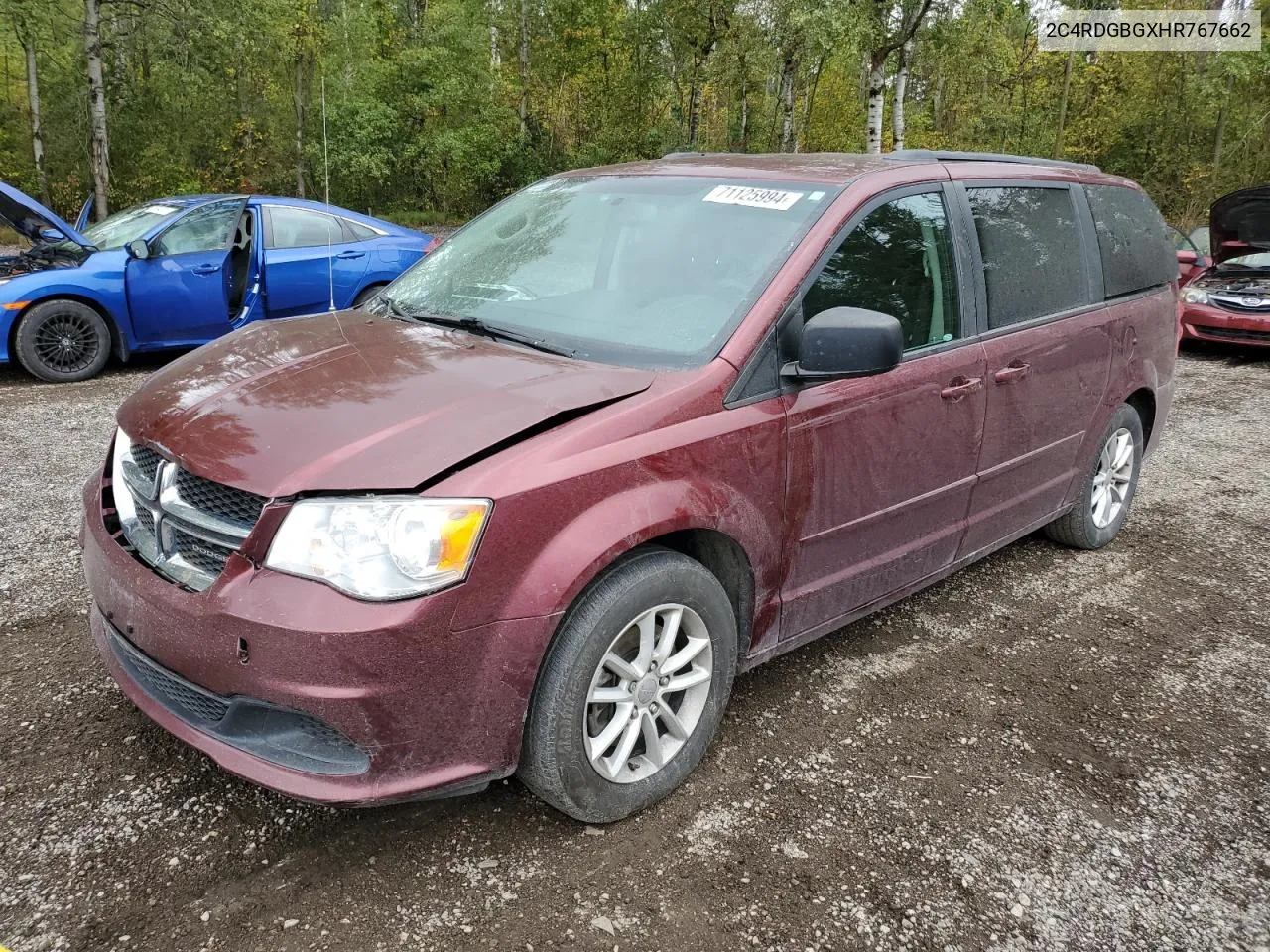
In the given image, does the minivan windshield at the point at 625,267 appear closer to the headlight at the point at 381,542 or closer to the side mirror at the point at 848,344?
the side mirror at the point at 848,344

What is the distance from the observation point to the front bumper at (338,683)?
2064 mm

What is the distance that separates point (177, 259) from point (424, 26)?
2102cm

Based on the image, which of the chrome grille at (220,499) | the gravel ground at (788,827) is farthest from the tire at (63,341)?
the chrome grille at (220,499)

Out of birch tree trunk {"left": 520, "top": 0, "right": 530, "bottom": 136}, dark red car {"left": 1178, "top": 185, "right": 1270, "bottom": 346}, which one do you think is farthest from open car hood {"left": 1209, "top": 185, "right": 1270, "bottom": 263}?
birch tree trunk {"left": 520, "top": 0, "right": 530, "bottom": 136}

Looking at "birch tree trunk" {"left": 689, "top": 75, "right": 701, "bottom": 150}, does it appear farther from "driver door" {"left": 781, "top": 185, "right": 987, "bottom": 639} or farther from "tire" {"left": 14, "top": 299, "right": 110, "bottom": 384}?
"driver door" {"left": 781, "top": 185, "right": 987, "bottom": 639}

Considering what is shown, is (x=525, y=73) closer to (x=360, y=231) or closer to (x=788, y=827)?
(x=360, y=231)

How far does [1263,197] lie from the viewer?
997cm

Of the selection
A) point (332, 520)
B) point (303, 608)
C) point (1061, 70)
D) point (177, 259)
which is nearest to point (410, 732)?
point (303, 608)

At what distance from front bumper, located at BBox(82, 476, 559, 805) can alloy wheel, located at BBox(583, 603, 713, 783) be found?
0.28 m

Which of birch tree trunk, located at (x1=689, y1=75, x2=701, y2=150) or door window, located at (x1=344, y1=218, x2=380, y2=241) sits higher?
birch tree trunk, located at (x1=689, y1=75, x2=701, y2=150)

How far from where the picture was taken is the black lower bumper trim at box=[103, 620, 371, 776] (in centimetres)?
215

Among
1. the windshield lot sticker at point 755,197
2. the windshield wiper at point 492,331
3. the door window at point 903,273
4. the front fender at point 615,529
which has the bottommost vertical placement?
the front fender at point 615,529

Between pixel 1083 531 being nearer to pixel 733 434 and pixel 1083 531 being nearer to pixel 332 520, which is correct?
pixel 733 434

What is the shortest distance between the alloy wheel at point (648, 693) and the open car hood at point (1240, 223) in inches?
399
